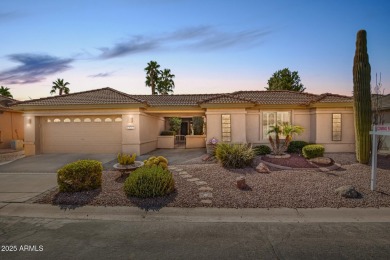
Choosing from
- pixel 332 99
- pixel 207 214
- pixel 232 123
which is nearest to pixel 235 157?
pixel 207 214

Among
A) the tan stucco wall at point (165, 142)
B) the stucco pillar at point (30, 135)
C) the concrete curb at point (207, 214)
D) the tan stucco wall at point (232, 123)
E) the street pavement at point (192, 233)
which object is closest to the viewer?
the street pavement at point (192, 233)

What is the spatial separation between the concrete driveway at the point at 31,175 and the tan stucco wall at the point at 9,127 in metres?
7.85

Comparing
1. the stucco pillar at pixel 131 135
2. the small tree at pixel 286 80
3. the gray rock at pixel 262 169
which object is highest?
the small tree at pixel 286 80

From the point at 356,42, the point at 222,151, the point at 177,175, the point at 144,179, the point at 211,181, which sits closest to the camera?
the point at 144,179

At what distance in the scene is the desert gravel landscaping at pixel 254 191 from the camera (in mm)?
6125

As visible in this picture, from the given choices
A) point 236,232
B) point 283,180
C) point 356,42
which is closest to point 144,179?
point 236,232

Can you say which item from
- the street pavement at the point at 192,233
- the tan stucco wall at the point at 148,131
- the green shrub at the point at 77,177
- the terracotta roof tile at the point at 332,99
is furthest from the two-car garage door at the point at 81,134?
the terracotta roof tile at the point at 332,99

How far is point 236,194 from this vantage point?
6.81 meters

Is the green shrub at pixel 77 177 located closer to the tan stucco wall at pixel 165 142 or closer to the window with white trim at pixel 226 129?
the window with white trim at pixel 226 129

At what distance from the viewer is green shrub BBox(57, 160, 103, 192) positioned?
6.80 meters

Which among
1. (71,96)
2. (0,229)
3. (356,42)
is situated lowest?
(0,229)

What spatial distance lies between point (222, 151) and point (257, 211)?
4.55m

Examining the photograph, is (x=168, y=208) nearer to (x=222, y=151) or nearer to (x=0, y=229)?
(x=0, y=229)

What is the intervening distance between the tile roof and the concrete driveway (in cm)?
363
